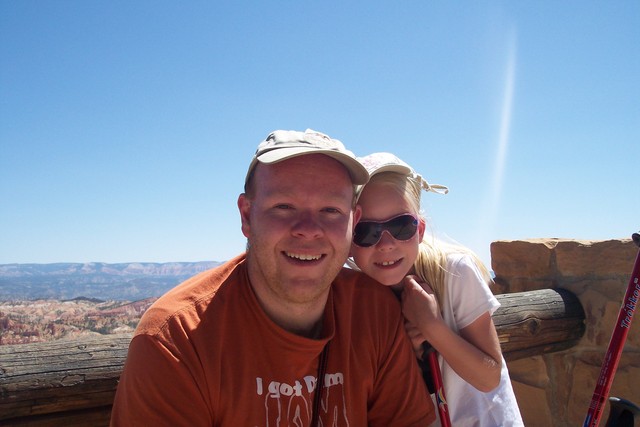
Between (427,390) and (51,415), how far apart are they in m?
1.41

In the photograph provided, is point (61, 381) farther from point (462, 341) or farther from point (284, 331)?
point (462, 341)

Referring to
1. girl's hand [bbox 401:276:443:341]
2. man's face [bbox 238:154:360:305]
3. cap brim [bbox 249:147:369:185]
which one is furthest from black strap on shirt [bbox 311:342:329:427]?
cap brim [bbox 249:147:369:185]

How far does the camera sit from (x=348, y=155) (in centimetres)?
183

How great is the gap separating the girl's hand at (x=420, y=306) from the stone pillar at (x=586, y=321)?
1598mm

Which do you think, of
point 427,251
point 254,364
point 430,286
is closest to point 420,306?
point 430,286

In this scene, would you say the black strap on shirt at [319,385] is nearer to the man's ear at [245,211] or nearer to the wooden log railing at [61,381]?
the man's ear at [245,211]

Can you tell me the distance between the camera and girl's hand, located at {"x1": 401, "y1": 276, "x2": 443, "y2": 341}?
6.45ft

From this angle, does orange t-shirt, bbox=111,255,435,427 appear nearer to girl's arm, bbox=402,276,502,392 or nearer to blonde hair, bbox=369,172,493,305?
girl's arm, bbox=402,276,502,392

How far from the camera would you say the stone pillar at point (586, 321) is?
3.01 m

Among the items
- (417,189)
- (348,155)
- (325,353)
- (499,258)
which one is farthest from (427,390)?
(499,258)

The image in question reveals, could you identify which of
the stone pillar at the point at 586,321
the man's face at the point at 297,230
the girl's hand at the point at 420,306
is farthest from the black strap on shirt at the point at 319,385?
the stone pillar at the point at 586,321

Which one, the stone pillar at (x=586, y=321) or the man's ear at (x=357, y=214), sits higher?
the man's ear at (x=357, y=214)

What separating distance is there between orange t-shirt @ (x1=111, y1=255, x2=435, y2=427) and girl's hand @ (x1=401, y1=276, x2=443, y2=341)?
0.05 metres

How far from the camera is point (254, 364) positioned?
1634 millimetres
